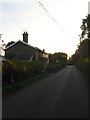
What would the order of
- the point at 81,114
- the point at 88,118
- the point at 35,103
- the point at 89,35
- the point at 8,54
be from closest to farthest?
the point at 88,118 → the point at 81,114 → the point at 35,103 → the point at 89,35 → the point at 8,54

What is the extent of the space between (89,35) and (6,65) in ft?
59.2

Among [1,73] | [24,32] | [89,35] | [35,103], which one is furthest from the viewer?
[24,32]

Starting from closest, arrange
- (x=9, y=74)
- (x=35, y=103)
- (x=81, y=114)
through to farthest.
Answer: (x=81, y=114) → (x=35, y=103) → (x=9, y=74)

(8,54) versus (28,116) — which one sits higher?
(8,54)

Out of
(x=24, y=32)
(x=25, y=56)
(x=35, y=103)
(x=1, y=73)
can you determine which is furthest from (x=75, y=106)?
(x=24, y=32)

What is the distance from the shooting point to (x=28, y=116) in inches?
436

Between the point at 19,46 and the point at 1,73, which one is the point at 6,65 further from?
the point at 19,46

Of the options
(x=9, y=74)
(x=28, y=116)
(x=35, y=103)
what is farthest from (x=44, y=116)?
(x=9, y=74)

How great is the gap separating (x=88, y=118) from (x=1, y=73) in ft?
45.2

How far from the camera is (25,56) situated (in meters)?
70.1

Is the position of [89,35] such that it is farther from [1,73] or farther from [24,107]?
[24,107]

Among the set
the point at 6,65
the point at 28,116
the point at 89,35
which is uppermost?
the point at 89,35

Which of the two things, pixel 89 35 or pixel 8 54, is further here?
pixel 8 54

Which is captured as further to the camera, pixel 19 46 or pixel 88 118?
pixel 19 46
